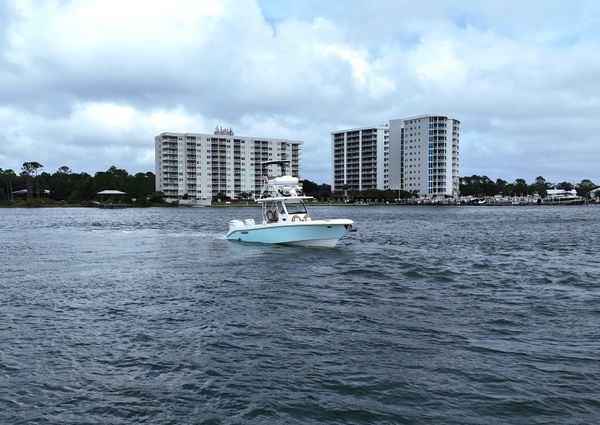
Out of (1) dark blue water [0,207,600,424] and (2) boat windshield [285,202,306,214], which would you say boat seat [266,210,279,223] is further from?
(1) dark blue water [0,207,600,424]

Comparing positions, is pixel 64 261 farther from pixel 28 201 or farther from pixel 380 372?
pixel 28 201

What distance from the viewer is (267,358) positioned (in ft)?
40.5

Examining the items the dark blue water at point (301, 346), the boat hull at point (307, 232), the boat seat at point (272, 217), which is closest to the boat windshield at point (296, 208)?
the boat seat at point (272, 217)

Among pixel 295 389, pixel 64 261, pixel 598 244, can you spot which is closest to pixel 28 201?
pixel 64 261

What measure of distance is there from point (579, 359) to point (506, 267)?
53.8 feet

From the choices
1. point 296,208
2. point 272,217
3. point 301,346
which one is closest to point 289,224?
point 296,208

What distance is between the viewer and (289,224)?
35781 mm

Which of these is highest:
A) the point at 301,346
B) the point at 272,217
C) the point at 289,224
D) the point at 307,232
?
the point at 272,217

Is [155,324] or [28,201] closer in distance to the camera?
[155,324]

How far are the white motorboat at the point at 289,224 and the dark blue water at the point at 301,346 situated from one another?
8.45m

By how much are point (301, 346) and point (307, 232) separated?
22.3m

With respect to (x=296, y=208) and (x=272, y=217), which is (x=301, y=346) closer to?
(x=296, y=208)

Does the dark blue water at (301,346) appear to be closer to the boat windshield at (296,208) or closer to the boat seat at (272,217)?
the boat windshield at (296,208)

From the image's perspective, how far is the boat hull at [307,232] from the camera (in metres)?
→ 35.0
